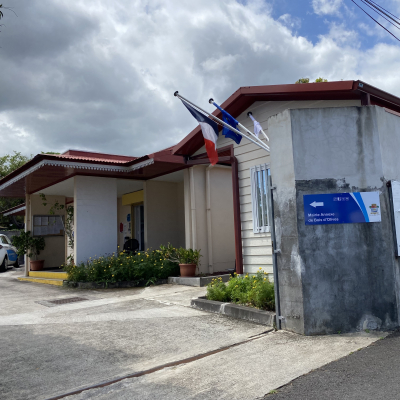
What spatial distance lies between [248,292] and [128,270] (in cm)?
475

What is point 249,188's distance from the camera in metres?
9.02

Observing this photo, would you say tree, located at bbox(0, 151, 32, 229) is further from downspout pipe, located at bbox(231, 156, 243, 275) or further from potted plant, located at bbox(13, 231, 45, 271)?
downspout pipe, located at bbox(231, 156, 243, 275)

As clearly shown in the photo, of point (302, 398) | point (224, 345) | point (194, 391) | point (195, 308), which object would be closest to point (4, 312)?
point (195, 308)

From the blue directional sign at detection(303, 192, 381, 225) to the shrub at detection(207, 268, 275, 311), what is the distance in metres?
1.48

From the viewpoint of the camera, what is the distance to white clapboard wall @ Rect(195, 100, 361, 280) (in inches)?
336

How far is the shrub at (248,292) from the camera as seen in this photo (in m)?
6.30

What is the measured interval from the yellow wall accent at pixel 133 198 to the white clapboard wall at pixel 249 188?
630 centimetres

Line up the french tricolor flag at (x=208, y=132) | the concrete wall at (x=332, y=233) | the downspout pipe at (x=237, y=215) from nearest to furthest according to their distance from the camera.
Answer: the concrete wall at (x=332, y=233)
the french tricolor flag at (x=208, y=132)
the downspout pipe at (x=237, y=215)

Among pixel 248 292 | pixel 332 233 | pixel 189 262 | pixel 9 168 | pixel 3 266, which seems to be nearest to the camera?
pixel 332 233

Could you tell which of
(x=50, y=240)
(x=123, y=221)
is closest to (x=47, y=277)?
(x=50, y=240)

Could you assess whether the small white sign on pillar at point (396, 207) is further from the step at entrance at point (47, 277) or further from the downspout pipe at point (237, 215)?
the step at entrance at point (47, 277)

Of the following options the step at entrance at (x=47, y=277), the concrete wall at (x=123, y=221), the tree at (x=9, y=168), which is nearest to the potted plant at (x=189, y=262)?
the step at entrance at (x=47, y=277)

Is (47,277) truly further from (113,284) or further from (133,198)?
(113,284)

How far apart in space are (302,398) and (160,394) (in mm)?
1286
